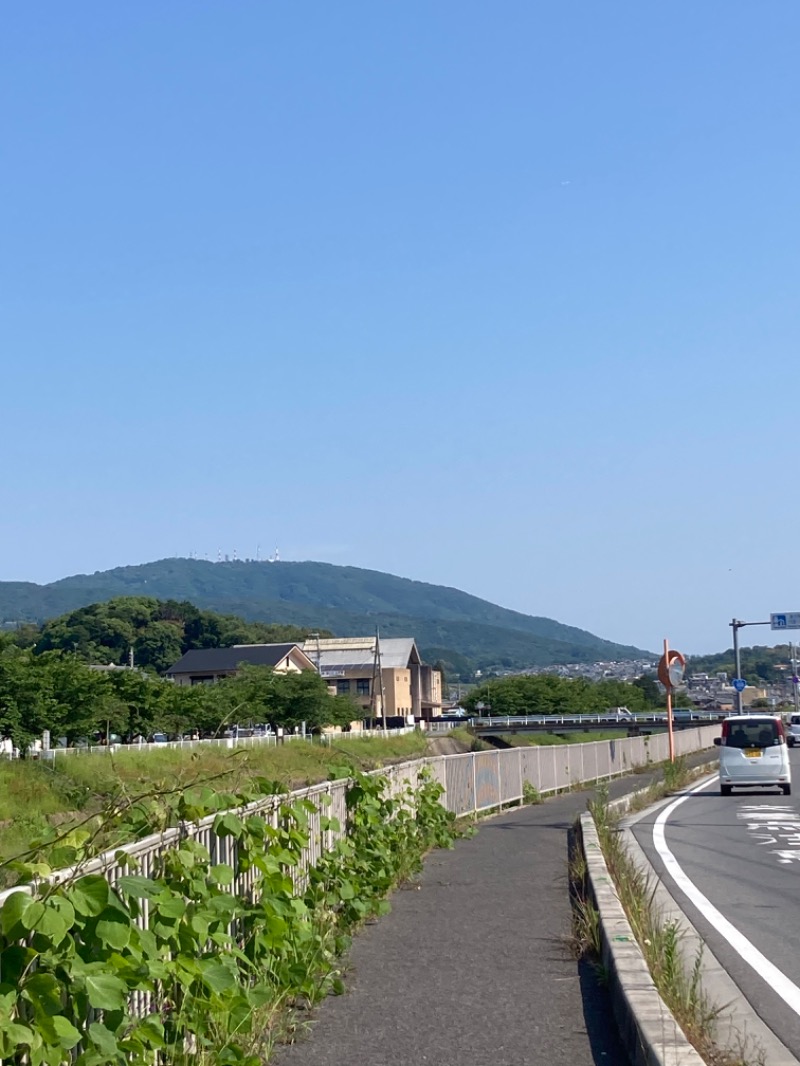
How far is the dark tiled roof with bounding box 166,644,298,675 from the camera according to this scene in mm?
111875

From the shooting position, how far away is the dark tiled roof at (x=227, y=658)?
11188cm

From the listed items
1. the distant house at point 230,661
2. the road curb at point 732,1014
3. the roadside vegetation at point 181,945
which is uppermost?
the distant house at point 230,661

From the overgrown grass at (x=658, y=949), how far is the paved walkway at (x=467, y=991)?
8.0 inches

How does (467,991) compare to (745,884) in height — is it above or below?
above

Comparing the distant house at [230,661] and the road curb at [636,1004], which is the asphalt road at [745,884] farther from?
the distant house at [230,661]

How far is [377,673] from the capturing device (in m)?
122

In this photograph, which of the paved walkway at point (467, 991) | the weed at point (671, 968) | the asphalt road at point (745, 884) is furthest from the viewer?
the asphalt road at point (745, 884)

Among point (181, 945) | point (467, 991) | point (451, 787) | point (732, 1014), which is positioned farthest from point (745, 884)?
point (181, 945)

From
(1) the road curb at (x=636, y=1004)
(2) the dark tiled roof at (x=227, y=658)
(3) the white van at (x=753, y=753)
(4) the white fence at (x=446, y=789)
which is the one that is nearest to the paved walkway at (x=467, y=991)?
(1) the road curb at (x=636, y=1004)

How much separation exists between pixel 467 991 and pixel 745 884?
23.5 ft

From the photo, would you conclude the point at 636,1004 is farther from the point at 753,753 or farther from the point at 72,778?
the point at 72,778

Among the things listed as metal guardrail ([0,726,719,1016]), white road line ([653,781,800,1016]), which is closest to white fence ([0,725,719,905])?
metal guardrail ([0,726,719,1016])

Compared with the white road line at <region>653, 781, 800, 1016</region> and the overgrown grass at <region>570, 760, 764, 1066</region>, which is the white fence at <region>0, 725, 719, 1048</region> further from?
the white road line at <region>653, 781, 800, 1016</region>

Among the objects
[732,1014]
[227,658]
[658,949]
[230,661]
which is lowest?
[732,1014]
